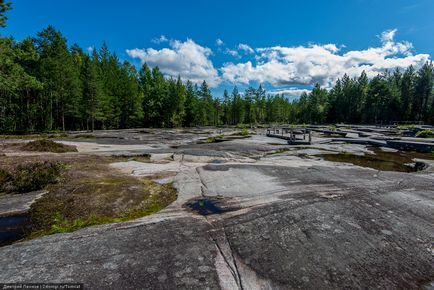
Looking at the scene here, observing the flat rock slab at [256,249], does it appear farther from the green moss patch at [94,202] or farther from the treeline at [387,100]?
the treeline at [387,100]

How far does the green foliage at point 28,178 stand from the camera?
7332 mm

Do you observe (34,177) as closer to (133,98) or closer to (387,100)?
(133,98)

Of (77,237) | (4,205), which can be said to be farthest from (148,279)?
(4,205)

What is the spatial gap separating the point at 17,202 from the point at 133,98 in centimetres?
5188

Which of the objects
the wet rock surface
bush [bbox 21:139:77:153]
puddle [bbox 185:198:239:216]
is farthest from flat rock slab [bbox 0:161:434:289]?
bush [bbox 21:139:77:153]

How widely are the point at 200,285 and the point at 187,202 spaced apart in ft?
10.8

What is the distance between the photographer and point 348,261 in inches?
135

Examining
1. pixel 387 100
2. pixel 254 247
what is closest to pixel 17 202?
pixel 254 247

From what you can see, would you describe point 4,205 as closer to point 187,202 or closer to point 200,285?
point 187,202

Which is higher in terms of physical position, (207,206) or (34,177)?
(34,177)

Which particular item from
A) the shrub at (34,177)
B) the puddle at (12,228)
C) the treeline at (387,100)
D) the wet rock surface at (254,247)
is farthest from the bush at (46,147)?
the treeline at (387,100)

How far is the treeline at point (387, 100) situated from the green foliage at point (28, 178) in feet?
249

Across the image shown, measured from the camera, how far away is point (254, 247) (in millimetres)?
3781

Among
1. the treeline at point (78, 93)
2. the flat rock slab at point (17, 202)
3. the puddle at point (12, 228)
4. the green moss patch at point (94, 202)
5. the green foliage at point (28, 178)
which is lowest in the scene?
the puddle at point (12, 228)
